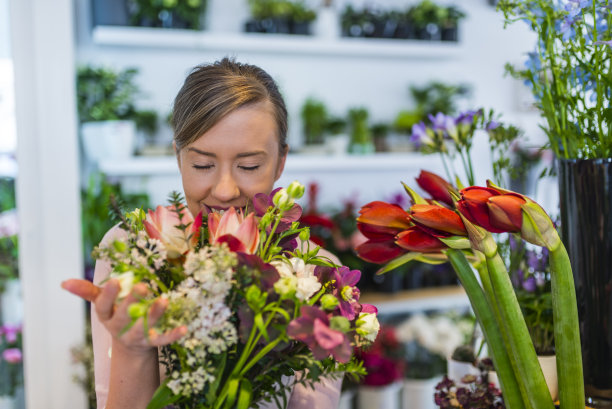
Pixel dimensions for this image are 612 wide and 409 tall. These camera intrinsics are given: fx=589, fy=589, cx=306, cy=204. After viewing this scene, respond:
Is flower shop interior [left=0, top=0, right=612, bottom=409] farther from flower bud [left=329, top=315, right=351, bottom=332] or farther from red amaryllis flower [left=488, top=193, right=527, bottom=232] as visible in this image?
flower bud [left=329, top=315, right=351, bottom=332]

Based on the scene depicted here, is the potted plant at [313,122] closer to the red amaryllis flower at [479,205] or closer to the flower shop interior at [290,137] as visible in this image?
the flower shop interior at [290,137]

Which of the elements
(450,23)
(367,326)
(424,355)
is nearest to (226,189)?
(367,326)

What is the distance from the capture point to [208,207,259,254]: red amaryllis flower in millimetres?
543

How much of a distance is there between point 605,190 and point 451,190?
20 cm

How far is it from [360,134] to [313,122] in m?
0.22

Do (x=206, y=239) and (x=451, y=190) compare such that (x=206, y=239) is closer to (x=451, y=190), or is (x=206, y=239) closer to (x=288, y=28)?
(x=451, y=190)

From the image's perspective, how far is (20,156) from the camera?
2.00 meters

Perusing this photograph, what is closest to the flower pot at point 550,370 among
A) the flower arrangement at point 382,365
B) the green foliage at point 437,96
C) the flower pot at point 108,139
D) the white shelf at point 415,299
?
the flower arrangement at point 382,365

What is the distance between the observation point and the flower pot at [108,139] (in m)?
2.20

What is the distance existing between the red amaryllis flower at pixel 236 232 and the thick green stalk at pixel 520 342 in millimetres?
288

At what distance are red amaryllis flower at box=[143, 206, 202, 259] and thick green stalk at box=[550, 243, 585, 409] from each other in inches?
15.9

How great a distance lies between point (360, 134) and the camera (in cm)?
268

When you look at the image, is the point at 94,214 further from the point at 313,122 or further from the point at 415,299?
the point at 415,299

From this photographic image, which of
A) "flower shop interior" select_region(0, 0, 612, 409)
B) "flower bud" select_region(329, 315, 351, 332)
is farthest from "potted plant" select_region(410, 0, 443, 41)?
"flower bud" select_region(329, 315, 351, 332)
